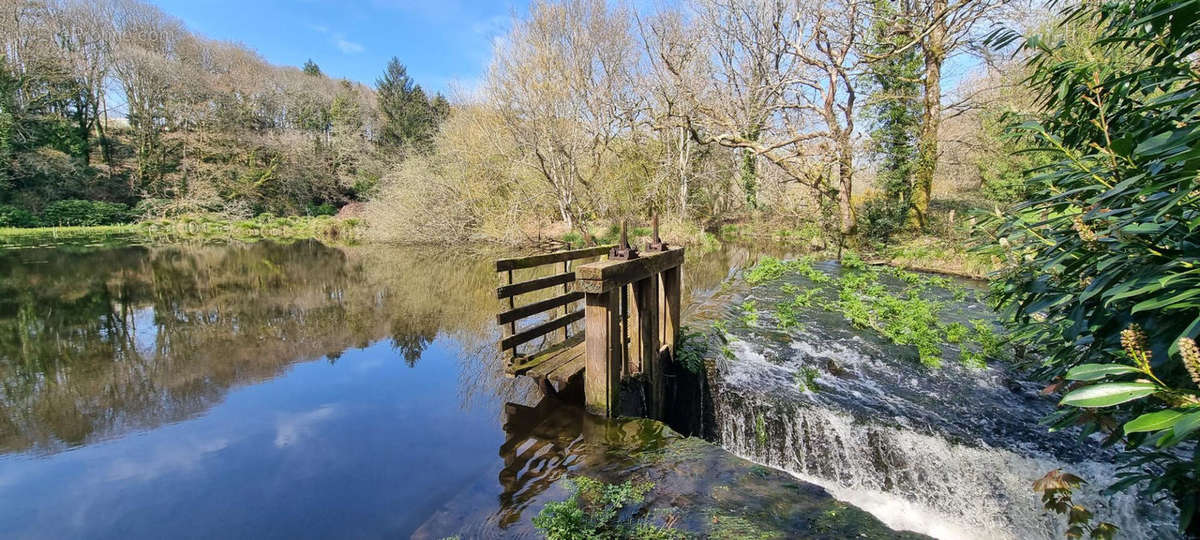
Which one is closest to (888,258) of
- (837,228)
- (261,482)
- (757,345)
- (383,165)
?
(837,228)

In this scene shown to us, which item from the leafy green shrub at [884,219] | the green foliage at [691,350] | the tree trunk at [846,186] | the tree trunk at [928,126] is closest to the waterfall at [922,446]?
the green foliage at [691,350]

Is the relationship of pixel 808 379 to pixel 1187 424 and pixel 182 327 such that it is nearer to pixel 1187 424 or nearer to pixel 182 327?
pixel 1187 424

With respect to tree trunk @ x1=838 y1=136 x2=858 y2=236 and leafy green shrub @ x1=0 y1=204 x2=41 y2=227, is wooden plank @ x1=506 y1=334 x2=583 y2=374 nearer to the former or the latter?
tree trunk @ x1=838 y1=136 x2=858 y2=236

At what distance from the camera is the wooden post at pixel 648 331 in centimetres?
576

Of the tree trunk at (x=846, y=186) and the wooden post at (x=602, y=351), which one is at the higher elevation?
the tree trunk at (x=846, y=186)

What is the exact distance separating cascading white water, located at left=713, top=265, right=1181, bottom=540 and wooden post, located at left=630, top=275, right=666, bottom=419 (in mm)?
890

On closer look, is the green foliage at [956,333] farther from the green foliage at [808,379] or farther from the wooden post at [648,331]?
the wooden post at [648,331]

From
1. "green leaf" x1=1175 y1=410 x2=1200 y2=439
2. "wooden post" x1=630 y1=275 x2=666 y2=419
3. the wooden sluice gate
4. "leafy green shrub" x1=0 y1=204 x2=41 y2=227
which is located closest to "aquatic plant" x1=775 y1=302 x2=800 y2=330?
the wooden sluice gate

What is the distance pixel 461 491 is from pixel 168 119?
43393 millimetres

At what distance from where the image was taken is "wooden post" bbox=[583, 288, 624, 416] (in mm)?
5023

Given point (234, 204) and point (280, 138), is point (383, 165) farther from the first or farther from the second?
point (234, 204)

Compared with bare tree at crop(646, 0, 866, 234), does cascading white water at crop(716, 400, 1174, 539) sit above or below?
below

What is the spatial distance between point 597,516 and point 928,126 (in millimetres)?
17627

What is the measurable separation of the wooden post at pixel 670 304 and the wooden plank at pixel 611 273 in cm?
90
